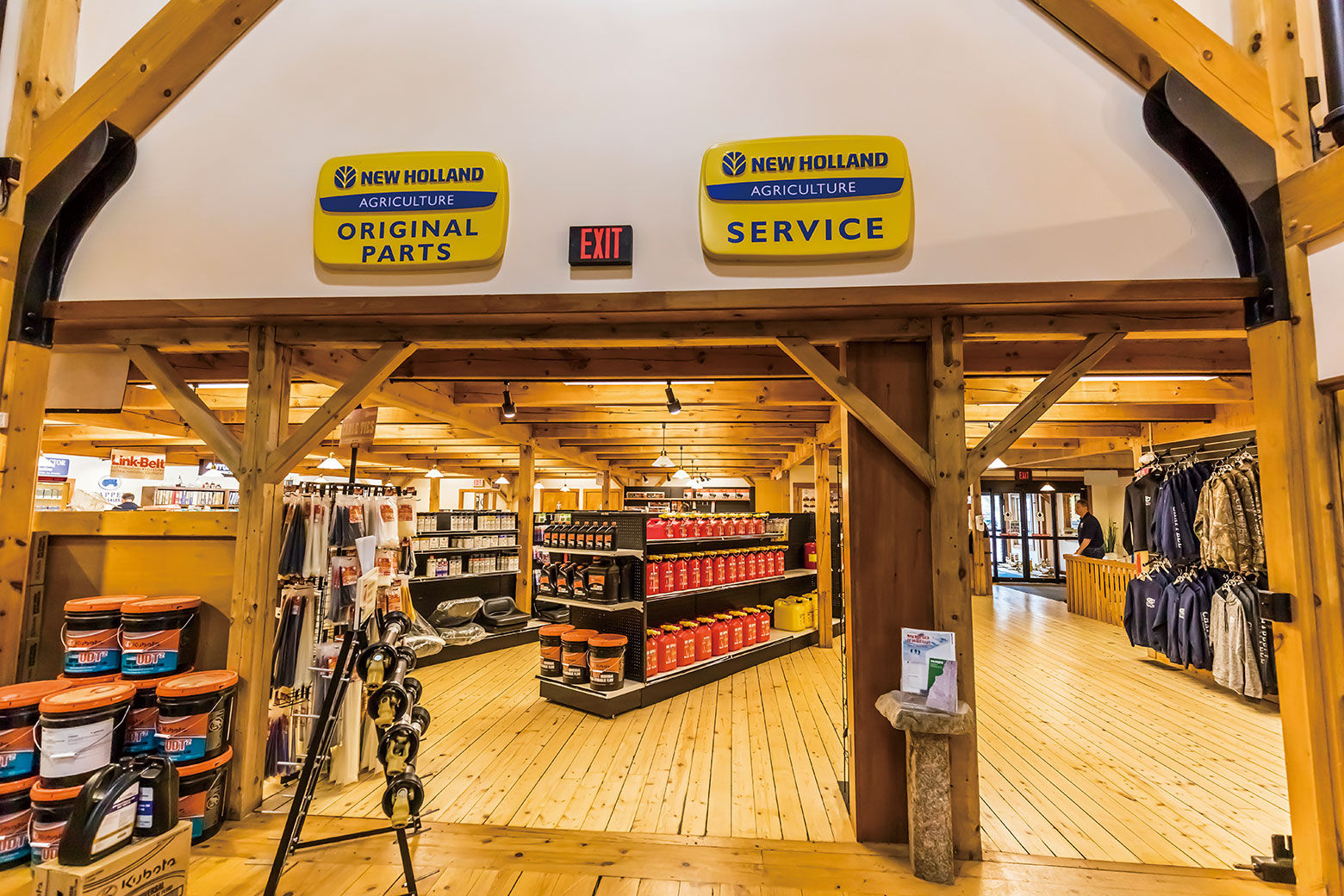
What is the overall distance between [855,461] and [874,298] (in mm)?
852

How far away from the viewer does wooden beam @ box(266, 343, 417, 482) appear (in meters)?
3.22

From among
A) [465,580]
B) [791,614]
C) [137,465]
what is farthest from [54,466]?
[791,614]

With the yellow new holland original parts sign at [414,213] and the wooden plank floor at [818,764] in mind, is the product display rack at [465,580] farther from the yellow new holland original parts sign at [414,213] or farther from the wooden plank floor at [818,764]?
the yellow new holland original parts sign at [414,213]

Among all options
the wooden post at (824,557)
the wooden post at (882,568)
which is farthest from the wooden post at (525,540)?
the wooden post at (882,568)

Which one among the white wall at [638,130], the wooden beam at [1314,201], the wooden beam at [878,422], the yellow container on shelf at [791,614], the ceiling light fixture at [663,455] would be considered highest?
the white wall at [638,130]

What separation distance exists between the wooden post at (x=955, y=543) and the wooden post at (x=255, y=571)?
3.55 m

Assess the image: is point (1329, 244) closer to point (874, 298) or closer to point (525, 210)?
point (874, 298)

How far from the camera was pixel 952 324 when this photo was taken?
3047 millimetres

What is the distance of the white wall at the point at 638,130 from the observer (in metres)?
2.89

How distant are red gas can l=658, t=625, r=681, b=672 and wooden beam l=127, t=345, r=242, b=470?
3.55 m

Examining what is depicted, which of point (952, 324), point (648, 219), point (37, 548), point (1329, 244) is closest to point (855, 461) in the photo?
point (952, 324)

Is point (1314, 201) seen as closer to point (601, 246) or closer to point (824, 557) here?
point (601, 246)

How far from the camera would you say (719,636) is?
609 centimetres

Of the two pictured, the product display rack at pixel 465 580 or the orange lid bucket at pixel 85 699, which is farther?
the product display rack at pixel 465 580
